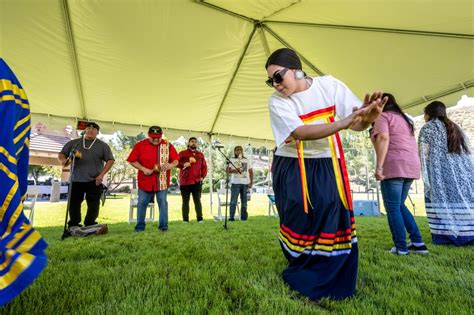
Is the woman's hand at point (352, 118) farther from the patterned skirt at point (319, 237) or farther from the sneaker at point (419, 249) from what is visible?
the sneaker at point (419, 249)

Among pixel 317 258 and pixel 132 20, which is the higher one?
pixel 132 20

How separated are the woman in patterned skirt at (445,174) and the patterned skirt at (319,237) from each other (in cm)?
230

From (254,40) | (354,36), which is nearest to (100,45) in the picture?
Result: (254,40)

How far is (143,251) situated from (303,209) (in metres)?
1.80

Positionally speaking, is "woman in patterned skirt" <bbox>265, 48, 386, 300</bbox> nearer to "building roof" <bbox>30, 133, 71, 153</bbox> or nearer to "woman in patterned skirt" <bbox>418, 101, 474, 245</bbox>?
"woman in patterned skirt" <bbox>418, 101, 474, 245</bbox>

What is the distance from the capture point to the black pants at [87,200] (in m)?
4.30

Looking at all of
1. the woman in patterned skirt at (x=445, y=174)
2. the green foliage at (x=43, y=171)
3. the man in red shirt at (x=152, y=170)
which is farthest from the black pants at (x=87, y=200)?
the green foliage at (x=43, y=171)

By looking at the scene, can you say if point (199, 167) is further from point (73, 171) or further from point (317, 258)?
point (317, 258)

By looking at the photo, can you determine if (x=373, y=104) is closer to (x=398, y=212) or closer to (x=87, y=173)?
(x=398, y=212)

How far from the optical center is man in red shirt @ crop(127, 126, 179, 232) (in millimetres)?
4574

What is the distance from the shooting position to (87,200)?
4398 mm

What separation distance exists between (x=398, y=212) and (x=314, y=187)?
5.08 feet

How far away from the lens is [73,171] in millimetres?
4219

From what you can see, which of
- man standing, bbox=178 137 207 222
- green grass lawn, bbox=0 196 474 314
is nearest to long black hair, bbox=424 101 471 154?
green grass lawn, bbox=0 196 474 314
